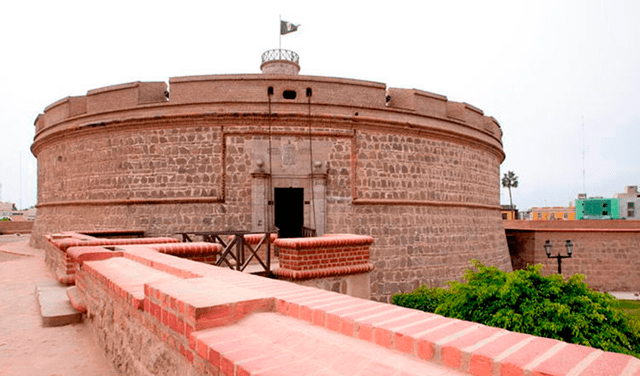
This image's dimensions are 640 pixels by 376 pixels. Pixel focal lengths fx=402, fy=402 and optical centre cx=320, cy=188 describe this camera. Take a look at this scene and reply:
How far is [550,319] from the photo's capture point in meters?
5.07

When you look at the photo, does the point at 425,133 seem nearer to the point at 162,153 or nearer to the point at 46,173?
the point at 162,153

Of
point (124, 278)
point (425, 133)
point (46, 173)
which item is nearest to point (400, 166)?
point (425, 133)

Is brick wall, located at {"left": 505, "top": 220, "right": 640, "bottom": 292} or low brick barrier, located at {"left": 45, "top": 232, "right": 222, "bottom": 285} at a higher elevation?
low brick barrier, located at {"left": 45, "top": 232, "right": 222, "bottom": 285}

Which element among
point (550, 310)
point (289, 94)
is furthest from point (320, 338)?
point (289, 94)

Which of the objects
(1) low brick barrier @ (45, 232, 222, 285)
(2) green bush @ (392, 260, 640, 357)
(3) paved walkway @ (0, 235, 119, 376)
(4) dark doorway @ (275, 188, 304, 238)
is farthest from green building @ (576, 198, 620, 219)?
(3) paved walkway @ (0, 235, 119, 376)

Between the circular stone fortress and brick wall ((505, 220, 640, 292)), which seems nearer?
the circular stone fortress

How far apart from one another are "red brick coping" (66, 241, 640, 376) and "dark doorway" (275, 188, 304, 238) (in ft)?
33.5

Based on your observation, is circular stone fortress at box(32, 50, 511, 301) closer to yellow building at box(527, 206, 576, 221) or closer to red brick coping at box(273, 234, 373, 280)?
red brick coping at box(273, 234, 373, 280)

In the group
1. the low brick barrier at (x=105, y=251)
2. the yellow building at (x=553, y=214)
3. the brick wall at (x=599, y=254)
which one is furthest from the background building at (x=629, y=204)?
the low brick barrier at (x=105, y=251)

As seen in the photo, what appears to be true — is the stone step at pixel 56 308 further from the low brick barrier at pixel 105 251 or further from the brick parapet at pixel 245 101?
the brick parapet at pixel 245 101

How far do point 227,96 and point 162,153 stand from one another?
A: 2.42 m

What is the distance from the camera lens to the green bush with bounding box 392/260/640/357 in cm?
494

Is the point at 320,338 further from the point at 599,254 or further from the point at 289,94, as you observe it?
the point at 599,254

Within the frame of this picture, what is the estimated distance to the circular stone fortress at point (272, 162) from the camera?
10992mm
